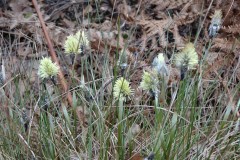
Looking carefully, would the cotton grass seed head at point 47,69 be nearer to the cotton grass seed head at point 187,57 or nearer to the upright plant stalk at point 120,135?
the upright plant stalk at point 120,135

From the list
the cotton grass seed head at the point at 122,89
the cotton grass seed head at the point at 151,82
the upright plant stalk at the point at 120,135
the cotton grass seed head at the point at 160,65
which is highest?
the cotton grass seed head at the point at 160,65

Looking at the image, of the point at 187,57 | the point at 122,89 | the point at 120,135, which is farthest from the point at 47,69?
the point at 187,57

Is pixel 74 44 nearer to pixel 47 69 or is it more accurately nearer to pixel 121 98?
pixel 47 69

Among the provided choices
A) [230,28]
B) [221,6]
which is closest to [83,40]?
[230,28]

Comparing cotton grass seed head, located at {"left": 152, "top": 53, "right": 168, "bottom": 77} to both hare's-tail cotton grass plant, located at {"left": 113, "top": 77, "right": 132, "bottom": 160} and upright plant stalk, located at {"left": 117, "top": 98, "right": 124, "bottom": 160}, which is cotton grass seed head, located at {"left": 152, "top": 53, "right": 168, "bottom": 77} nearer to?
hare's-tail cotton grass plant, located at {"left": 113, "top": 77, "right": 132, "bottom": 160}

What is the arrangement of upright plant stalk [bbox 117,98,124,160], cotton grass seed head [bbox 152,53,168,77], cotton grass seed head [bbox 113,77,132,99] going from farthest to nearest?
upright plant stalk [bbox 117,98,124,160] → cotton grass seed head [bbox 113,77,132,99] → cotton grass seed head [bbox 152,53,168,77]

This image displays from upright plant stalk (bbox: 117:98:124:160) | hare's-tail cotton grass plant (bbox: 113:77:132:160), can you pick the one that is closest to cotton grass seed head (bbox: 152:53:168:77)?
hare's-tail cotton grass plant (bbox: 113:77:132:160)

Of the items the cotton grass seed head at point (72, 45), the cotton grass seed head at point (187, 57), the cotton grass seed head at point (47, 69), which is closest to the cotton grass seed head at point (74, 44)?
the cotton grass seed head at point (72, 45)

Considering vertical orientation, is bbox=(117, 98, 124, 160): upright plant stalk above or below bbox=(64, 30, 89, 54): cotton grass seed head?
below

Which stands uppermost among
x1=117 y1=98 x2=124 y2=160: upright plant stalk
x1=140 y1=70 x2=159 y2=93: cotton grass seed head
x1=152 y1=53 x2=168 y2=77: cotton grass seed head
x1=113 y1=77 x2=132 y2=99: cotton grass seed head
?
x1=152 y1=53 x2=168 y2=77: cotton grass seed head
